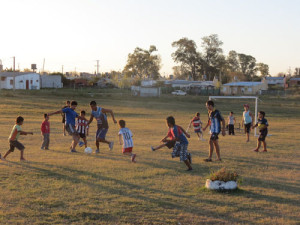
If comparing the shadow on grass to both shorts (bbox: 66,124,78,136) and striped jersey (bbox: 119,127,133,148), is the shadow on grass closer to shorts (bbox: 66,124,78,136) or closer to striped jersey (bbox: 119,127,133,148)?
striped jersey (bbox: 119,127,133,148)

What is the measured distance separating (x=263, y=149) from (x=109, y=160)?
6.60 m

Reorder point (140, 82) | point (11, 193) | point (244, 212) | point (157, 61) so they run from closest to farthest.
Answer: point (244, 212)
point (11, 193)
point (140, 82)
point (157, 61)

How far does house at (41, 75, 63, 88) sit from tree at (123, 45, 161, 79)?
34466 mm

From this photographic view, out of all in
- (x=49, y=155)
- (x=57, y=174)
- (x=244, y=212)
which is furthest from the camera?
(x=49, y=155)

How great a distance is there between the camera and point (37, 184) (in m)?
9.99

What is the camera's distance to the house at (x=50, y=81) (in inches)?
3826

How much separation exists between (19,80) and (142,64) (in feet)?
172

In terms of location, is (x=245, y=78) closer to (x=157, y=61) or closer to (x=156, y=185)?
(x=157, y=61)

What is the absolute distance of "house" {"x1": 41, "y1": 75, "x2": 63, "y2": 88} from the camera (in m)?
97.2

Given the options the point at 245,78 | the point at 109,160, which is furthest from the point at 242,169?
the point at 245,78

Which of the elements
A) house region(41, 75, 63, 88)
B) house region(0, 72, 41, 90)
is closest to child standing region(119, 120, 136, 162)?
house region(0, 72, 41, 90)

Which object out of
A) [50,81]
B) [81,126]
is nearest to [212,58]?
[50,81]

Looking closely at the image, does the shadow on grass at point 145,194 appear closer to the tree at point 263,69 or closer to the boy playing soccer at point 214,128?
the boy playing soccer at point 214,128

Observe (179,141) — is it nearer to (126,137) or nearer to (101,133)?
(126,137)
